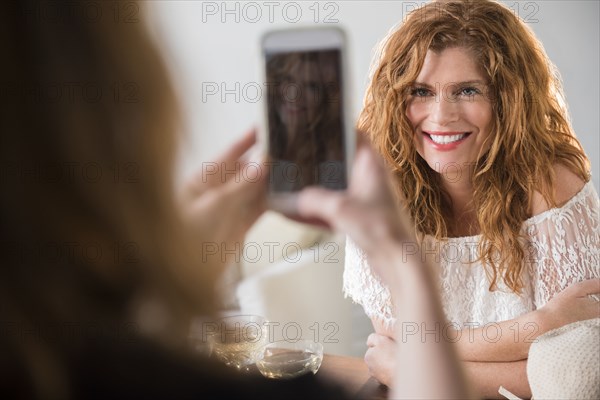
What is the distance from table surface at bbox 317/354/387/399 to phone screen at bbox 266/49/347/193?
1.76 ft

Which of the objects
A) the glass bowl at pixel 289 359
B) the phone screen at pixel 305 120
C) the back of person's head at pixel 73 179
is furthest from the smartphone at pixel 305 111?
the glass bowl at pixel 289 359

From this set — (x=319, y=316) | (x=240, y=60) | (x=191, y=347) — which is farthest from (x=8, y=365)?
(x=240, y=60)

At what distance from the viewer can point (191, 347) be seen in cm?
43

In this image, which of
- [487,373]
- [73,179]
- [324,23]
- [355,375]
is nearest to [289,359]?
[355,375]

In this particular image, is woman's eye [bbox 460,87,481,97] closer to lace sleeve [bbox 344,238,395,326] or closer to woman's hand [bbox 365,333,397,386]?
lace sleeve [bbox 344,238,395,326]

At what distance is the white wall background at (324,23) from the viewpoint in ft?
7.36

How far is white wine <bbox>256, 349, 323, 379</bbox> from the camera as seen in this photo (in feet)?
3.35

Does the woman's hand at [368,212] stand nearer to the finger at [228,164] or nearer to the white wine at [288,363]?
the finger at [228,164]

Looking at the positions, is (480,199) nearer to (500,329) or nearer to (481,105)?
(481,105)

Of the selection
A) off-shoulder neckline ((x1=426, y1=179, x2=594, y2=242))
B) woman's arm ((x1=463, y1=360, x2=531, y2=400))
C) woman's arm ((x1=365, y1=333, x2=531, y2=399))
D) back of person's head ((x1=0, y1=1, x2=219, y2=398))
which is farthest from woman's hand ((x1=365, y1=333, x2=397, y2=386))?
back of person's head ((x1=0, y1=1, x2=219, y2=398))

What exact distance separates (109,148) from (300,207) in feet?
0.68

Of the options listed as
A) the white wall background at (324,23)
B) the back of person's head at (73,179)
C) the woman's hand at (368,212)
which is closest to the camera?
the back of person's head at (73,179)

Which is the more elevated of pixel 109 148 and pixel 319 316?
pixel 109 148

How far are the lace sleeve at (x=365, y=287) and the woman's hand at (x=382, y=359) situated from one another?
0.27 feet
